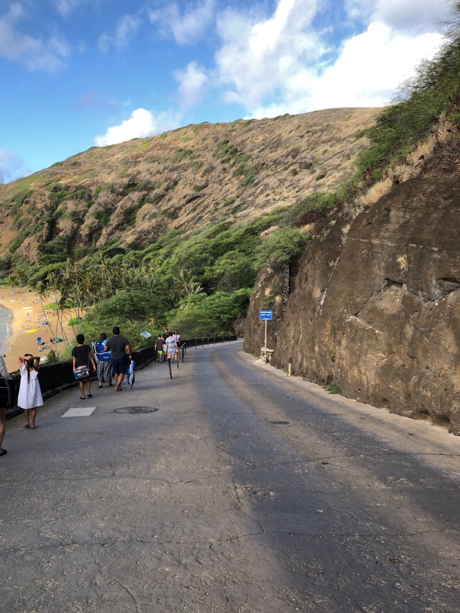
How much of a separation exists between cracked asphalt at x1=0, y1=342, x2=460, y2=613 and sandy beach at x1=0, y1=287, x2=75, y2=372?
54462 mm

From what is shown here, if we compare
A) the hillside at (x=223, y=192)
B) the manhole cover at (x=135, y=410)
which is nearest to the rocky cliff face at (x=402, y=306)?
the manhole cover at (x=135, y=410)

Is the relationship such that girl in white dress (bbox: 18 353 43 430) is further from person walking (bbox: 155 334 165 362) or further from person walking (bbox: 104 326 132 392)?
person walking (bbox: 155 334 165 362)

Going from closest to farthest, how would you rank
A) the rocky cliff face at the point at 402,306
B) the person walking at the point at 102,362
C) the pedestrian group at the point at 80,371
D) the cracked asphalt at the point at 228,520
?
the cracked asphalt at the point at 228,520, the pedestrian group at the point at 80,371, the rocky cliff face at the point at 402,306, the person walking at the point at 102,362

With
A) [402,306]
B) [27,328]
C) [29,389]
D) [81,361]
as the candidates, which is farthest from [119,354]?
[27,328]

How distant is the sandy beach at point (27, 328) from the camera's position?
80.4 metres

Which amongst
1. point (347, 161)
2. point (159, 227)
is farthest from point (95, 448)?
point (159, 227)

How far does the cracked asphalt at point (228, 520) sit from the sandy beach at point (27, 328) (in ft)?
179

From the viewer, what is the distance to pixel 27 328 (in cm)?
10206

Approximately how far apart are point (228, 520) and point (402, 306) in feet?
29.8

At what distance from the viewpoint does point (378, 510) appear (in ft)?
17.4

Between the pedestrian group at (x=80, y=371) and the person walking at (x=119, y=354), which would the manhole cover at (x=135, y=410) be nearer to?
the pedestrian group at (x=80, y=371)

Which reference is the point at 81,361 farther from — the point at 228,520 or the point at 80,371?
the point at 228,520

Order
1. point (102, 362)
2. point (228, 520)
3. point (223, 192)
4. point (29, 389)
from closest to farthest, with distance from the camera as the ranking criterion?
point (228, 520) < point (29, 389) < point (102, 362) < point (223, 192)

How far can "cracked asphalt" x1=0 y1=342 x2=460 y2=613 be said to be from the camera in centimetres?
357
